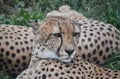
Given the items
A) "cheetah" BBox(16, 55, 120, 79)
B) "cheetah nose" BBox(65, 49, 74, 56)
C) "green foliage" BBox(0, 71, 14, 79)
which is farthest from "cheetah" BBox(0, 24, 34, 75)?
"cheetah nose" BBox(65, 49, 74, 56)

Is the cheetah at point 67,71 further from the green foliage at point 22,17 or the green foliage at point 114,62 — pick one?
the green foliage at point 22,17

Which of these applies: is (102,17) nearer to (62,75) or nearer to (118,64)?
(118,64)

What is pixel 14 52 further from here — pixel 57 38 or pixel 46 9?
pixel 46 9

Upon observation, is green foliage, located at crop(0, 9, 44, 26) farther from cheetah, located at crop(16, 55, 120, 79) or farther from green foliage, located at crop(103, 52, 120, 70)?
cheetah, located at crop(16, 55, 120, 79)

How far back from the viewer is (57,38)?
4734mm

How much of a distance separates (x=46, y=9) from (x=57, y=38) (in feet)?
10.8

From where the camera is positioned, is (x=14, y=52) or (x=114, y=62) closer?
(x=114, y=62)

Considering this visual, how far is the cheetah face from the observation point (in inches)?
185

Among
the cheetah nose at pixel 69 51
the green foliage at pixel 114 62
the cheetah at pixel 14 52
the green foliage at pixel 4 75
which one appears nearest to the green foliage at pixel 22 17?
the cheetah at pixel 14 52

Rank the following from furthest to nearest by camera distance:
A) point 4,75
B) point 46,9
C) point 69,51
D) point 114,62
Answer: point 46,9 → point 4,75 → point 114,62 → point 69,51

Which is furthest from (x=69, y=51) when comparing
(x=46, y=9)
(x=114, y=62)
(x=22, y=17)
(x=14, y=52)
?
(x=46, y=9)

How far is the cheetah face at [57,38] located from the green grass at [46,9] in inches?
79.2

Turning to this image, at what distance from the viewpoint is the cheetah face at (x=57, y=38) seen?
4.70 meters

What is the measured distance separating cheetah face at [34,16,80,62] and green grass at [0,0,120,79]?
201cm
